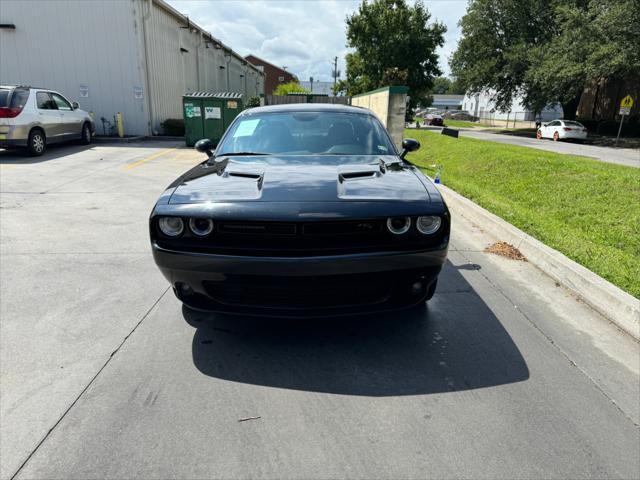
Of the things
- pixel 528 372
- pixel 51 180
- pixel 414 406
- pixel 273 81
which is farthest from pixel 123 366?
pixel 273 81

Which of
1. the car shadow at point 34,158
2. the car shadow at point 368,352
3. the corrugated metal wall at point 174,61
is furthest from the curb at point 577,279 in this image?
the corrugated metal wall at point 174,61

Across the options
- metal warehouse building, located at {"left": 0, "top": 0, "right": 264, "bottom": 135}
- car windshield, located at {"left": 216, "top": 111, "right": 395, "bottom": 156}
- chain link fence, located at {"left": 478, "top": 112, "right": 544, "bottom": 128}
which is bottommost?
car windshield, located at {"left": 216, "top": 111, "right": 395, "bottom": 156}

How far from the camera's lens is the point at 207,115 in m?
17.2

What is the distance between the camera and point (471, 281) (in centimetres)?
430

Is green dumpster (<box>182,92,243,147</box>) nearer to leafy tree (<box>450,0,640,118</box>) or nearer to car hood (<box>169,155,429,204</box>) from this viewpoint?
car hood (<box>169,155,429,204</box>)

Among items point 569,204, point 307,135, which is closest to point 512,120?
point 569,204

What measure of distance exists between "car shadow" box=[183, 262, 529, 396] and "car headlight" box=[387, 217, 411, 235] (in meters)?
0.85

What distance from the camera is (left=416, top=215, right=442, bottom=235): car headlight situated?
2.76 meters

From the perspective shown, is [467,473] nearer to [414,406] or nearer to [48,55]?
[414,406]

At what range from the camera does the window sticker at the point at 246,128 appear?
415 cm

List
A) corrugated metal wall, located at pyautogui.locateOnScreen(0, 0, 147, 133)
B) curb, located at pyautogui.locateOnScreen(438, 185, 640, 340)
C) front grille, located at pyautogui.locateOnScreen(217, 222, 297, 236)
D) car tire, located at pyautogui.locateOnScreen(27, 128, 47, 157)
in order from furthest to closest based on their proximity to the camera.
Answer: corrugated metal wall, located at pyautogui.locateOnScreen(0, 0, 147, 133), car tire, located at pyautogui.locateOnScreen(27, 128, 47, 157), curb, located at pyautogui.locateOnScreen(438, 185, 640, 340), front grille, located at pyautogui.locateOnScreen(217, 222, 297, 236)

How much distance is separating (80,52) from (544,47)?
28.8 m

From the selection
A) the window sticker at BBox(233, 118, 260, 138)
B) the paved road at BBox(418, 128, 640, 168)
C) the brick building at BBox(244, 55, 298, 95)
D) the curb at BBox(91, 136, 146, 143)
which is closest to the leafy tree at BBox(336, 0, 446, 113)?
the paved road at BBox(418, 128, 640, 168)

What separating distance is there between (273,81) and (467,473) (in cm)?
8364
